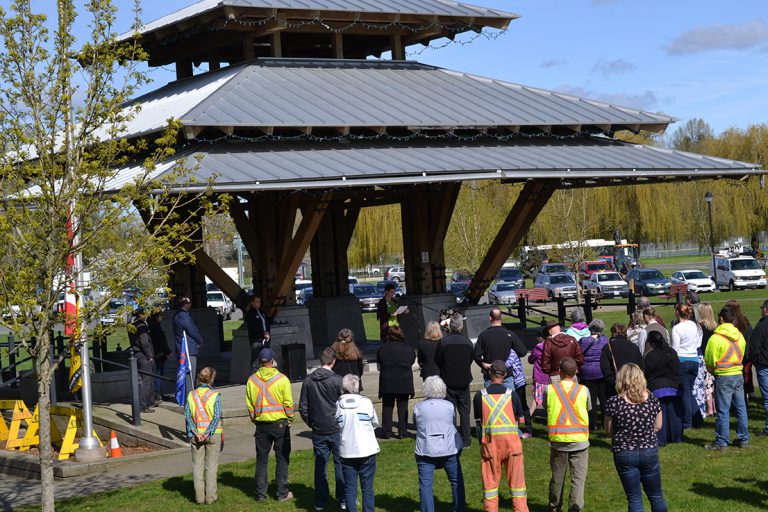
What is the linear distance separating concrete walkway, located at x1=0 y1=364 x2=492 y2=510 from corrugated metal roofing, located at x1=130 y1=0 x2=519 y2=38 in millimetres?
8280

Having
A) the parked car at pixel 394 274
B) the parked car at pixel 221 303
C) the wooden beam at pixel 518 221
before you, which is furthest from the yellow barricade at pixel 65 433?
the parked car at pixel 394 274

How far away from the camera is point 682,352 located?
15375mm

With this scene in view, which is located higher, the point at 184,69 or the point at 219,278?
the point at 184,69

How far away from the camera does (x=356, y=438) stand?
1127cm

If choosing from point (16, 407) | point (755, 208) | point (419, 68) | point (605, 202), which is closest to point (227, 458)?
point (16, 407)

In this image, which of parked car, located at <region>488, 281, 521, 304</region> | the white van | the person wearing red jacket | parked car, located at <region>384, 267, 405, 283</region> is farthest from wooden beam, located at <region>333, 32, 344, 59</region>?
parked car, located at <region>384, 267, 405, 283</region>

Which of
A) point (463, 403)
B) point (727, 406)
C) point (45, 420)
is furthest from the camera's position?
point (463, 403)

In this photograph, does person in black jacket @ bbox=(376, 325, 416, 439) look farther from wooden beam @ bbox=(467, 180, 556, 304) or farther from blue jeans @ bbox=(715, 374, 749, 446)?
wooden beam @ bbox=(467, 180, 556, 304)

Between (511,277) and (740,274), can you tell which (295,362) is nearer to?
(740,274)

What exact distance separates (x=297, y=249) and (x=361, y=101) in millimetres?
4356

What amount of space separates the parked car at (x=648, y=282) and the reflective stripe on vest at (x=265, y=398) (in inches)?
1520

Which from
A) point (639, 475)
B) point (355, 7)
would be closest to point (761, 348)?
point (639, 475)

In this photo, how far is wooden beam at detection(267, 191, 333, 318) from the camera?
2061 cm

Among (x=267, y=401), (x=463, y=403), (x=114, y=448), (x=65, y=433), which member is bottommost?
(x=114, y=448)
